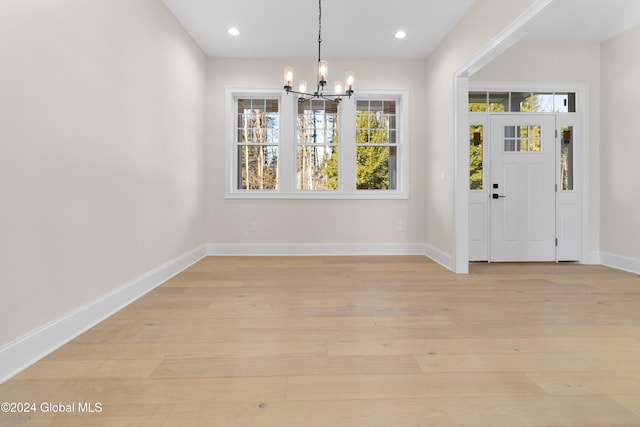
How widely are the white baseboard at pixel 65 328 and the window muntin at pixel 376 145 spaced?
3302 mm

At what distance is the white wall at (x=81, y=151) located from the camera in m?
1.73

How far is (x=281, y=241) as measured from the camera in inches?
205

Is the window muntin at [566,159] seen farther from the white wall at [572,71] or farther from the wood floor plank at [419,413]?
the wood floor plank at [419,413]

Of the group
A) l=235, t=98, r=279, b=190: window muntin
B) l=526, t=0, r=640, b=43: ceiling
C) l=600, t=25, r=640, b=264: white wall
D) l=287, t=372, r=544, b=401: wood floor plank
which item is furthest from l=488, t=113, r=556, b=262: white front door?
l=287, t=372, r=544, b=401: wood floor plank

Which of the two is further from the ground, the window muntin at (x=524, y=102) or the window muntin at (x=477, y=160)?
the window muntin at (x=524, y=102)

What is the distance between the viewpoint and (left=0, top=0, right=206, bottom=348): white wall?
68.2 inches

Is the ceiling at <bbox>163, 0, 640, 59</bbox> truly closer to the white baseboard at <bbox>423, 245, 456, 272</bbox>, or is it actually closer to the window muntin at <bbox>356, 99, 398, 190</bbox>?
the window muntin at <bbox>356, 99, 398, 190</bbox>

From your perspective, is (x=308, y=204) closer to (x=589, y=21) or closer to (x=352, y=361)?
(x=352, y=361)

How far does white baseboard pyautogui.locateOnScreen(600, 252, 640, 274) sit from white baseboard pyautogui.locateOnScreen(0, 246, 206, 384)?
5485 millimetres

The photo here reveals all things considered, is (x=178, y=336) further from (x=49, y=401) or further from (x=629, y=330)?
(x=629, y=330)

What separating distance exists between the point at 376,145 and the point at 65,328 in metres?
4.43

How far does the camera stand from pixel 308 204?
5.21m

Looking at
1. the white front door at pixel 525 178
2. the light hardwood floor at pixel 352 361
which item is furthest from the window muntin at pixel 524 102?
the light hardwood floor at pixel 352 361

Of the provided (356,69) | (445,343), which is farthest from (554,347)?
(356,69)
